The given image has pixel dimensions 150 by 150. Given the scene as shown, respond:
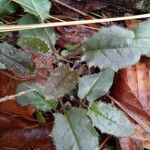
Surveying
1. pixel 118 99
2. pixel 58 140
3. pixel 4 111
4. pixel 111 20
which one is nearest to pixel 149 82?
pixel 118 99

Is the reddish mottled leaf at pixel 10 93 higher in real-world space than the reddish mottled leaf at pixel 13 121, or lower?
higher

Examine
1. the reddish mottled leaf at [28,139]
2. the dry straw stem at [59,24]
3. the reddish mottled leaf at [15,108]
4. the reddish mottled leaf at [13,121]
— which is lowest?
the reddish mottled leaf at [28,139]

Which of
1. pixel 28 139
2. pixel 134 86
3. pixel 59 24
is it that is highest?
pixel 59 24

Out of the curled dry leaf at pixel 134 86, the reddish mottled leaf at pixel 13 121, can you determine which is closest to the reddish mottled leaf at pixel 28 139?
the reddish mottled leaf at pixel 13 121

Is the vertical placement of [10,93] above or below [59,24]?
below

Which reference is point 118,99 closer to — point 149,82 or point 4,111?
point 149,82

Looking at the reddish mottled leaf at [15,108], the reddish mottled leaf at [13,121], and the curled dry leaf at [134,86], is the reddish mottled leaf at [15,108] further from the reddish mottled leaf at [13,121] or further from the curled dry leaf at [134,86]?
the curled dry leaf at [134,86]

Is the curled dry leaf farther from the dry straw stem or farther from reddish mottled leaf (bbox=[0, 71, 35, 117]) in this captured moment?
reddish mottled leaf (bbox=[0, 71, 35, 117])

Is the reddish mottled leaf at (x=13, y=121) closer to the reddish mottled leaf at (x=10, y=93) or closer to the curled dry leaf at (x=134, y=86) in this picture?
the reddish mottled leaf at (x=10, y=93)

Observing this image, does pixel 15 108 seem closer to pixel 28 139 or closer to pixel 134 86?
pixel 28 139

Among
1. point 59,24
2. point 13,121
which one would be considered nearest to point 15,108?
point 13,121

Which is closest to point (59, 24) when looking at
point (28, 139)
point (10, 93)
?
point (10, 93)

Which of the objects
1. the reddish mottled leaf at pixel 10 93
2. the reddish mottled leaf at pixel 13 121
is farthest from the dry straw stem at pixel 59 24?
the reddish mottled leaf at pixel 13 121
